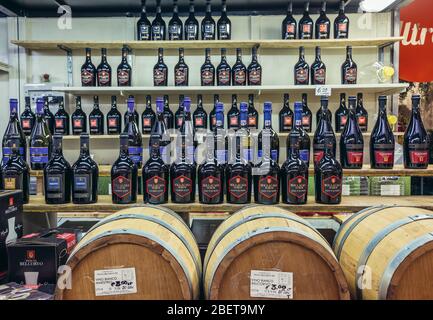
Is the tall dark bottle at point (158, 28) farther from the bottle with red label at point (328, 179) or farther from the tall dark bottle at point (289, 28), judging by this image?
the bottle with red label at point (328, 179)

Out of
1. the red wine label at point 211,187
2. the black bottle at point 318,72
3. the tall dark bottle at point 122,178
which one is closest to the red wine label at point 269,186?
the red wine label at point 211,187

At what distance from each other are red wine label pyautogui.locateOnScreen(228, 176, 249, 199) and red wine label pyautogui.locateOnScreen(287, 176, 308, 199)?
0.62 ft

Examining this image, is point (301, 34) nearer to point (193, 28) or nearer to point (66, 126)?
point (193, 28)

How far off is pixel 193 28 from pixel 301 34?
922mm

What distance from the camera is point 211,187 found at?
5.93ft

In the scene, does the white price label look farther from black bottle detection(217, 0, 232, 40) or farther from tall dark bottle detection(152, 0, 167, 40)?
tall dark bottle detection(152, 0, 167, 40)

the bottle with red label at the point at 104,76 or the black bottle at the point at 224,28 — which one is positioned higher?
the black bottle at the point at 224,28

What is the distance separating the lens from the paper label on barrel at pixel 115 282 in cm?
108

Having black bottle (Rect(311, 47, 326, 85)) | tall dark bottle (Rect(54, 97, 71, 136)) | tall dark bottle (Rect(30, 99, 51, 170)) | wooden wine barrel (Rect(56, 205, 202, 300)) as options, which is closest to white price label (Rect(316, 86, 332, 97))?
black bottle (Rect(311, 47, 326, 85))

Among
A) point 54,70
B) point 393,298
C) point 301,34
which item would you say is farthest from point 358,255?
point 54,70

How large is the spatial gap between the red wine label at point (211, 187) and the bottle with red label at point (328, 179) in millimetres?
448

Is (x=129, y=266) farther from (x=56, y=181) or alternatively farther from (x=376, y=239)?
(x=56, y=181)

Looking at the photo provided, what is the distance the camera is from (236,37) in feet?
12.6

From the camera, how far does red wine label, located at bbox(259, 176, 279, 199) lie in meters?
1.79
